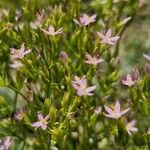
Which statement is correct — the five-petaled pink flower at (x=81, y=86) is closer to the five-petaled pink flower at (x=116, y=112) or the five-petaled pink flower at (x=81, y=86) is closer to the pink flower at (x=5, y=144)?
the five-petaled pink flower at (x=116, y=112)

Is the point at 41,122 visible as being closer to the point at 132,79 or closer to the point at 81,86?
the point at 81,86

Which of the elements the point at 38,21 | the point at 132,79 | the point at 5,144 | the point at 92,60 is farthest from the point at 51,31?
the point at 5,144

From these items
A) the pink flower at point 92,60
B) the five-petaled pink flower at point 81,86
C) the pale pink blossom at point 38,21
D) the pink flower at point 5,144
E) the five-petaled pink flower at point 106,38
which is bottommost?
the pink flower at point 5,144

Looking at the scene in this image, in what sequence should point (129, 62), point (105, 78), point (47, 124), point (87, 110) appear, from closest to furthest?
point (47, 124)
point (87, 110)
point (105, 78)
point (129, 62)

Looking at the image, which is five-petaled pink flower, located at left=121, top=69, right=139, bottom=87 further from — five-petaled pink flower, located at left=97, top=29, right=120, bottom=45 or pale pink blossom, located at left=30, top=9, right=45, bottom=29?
pale pink blossom, located at left=30, top=9, right=45, bottom=29

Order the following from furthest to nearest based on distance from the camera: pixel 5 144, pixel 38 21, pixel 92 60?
pixel 5 144
pixel 38 21
pixel 92 60

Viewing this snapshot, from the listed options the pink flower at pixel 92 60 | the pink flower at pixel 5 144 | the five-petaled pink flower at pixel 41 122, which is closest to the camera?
the five-petaled pink flower at pixel 41 122

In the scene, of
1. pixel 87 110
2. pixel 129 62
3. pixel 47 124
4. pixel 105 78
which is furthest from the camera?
pixel 129 62

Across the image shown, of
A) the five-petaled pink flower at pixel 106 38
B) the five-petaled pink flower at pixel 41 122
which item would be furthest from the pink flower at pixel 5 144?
the five-petaled pink flower at pixel 106 38

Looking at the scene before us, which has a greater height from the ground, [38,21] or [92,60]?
[38,21]

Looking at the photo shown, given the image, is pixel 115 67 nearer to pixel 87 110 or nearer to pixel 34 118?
pixel 87 110

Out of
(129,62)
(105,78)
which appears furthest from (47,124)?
(129,62)
